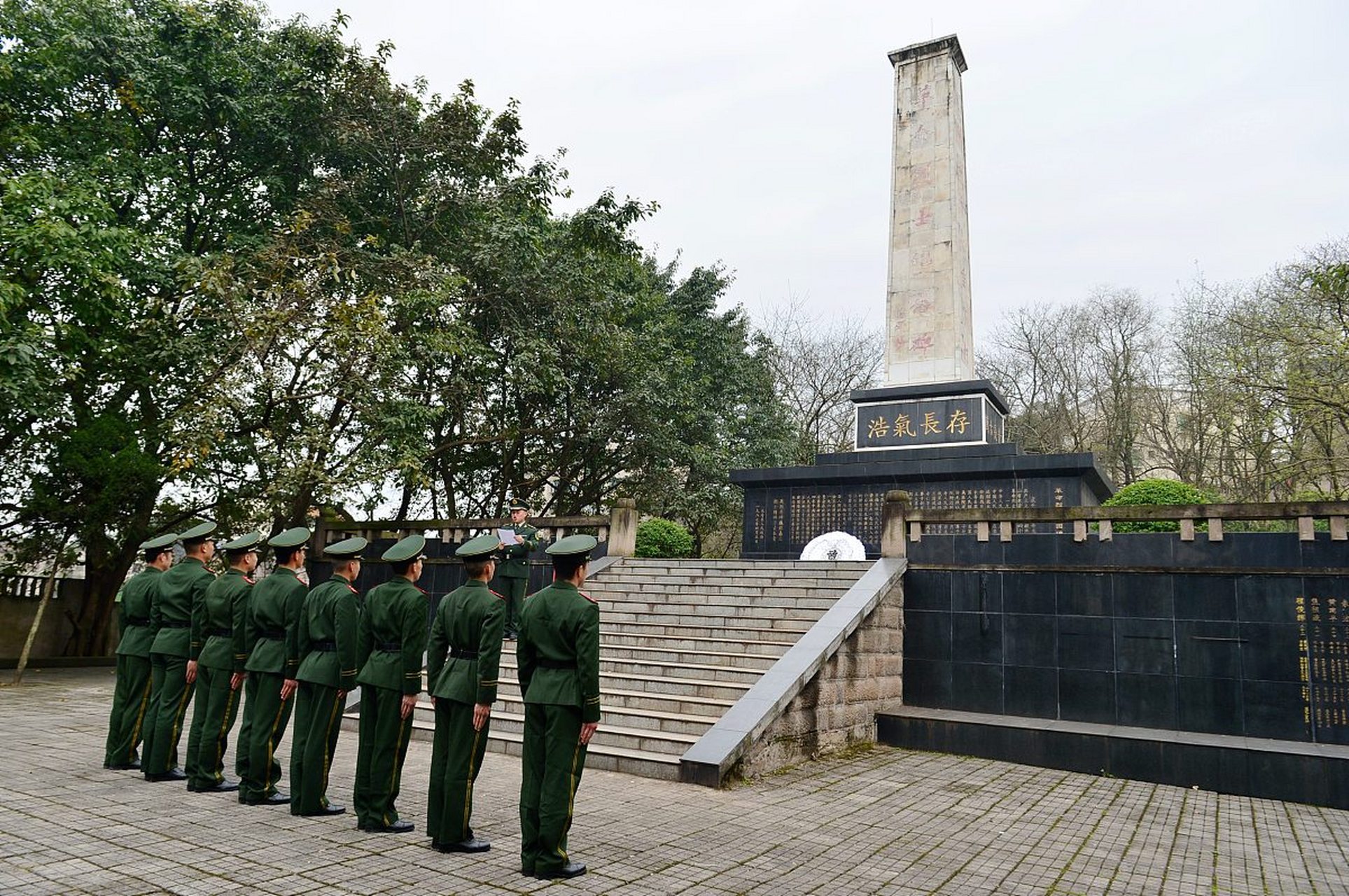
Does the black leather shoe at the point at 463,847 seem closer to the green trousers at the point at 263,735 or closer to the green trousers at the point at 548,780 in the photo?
the green trousers at the point at 548,780

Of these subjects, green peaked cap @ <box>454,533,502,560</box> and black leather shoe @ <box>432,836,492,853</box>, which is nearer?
black leather shoe @ <box>432,836,492,853</box>

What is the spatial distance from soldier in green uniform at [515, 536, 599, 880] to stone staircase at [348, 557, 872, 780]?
8.86 feet

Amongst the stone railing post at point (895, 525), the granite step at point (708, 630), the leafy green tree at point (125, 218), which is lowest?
the granite step at point (708, 630)

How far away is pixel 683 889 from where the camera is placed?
4.39 metres

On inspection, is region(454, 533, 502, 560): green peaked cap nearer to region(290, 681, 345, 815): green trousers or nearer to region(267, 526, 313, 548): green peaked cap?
region(290, 681, 345, 815): green trousers

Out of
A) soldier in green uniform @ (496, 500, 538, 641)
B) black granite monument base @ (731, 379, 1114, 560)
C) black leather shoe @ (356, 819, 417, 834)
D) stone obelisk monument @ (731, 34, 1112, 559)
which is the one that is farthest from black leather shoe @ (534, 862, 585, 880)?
stone obelisk monument @ (731, 34, 1112, 559)

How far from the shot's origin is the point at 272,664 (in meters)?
6.05

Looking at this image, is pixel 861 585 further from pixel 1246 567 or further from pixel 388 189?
pixel 388 189

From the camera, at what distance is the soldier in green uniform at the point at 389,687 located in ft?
17.3

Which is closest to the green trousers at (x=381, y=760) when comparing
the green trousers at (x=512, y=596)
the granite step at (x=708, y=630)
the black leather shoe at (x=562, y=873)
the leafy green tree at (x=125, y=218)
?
the black leather shoe at (x=562, y=873)

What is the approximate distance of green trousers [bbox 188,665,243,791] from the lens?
20.2 feet

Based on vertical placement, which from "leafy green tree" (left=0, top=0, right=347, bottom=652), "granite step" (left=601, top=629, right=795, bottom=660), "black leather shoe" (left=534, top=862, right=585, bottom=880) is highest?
"leafy green tree" (left=0, top=0, right=347, bottom=652)

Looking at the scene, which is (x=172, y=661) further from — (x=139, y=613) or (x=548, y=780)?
(x=548, y=780)

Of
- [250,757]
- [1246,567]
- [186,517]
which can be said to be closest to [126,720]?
[250,757]
